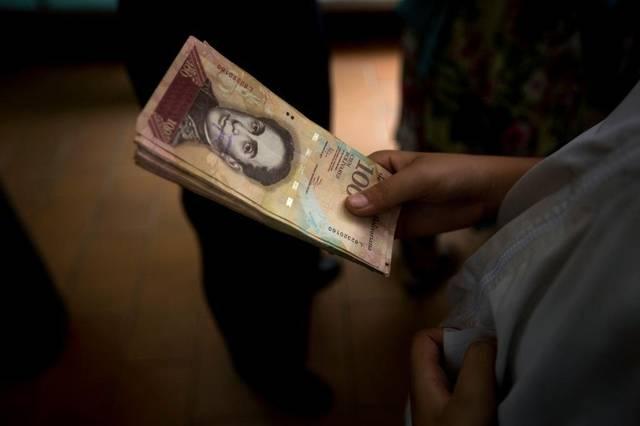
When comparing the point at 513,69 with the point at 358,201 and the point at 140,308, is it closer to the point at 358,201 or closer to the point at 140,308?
the point at 358,201

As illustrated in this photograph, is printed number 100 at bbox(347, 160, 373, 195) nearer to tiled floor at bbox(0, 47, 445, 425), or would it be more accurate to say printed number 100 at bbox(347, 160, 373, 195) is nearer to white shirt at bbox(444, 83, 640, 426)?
white shirt at bbox(444, 83, 640, 426)

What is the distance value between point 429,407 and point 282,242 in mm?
374

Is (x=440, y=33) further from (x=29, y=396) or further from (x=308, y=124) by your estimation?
(x=29, y=396)

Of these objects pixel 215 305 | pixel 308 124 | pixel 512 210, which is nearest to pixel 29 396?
pixel 215 305

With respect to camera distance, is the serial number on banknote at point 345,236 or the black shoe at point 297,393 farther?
the black shoe at point 297,393

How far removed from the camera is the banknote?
1.43 feet

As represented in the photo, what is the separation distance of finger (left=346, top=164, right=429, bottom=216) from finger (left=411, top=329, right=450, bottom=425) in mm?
172

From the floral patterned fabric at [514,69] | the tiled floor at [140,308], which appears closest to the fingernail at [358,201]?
the floral patterned fabric at [514,69]

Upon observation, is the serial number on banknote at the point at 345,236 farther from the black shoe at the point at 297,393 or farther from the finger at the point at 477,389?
the black shoe at the point at 297,393

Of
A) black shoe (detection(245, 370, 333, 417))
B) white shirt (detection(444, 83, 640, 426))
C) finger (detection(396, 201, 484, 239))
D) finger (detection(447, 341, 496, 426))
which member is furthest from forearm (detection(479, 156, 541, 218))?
black shoe (detection(245, 370, 333, 417))

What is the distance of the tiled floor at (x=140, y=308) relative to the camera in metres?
1.11

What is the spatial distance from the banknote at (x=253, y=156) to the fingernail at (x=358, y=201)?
0.04 ft

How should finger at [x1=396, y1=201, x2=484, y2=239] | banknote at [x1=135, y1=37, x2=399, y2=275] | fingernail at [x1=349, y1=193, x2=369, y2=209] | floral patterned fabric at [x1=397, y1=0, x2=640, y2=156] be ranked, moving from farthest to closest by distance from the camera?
floral patterned fabric at [x1=397, y1=0, x2=640, y2=156], finger at [x1=396, y1=201, x2=484, y2=239], fingernail at [x1=349, y1=193, x2=369, y2=209], banknote at [x1=135, y1=37, x2=399, y2=275]

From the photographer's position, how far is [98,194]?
1.60 meters
